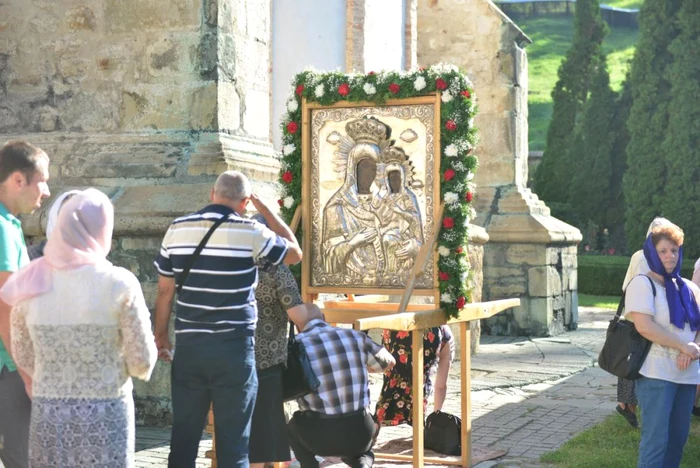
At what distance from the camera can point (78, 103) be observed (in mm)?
8125

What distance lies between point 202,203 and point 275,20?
496 cm

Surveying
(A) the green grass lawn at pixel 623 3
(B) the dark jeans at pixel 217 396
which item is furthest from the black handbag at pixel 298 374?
(A) the green grass lawn at pixel 623 3

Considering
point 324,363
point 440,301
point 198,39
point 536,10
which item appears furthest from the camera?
point 536,10

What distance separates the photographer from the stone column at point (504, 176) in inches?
547

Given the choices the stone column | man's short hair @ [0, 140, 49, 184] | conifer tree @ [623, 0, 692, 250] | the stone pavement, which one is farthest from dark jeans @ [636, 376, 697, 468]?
conifer tree @ [623, 0, 692, 250]

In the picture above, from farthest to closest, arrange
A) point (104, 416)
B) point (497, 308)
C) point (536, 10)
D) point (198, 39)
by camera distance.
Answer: point (536, 10), point (198, 39), point (497, 308), point (104, 416)

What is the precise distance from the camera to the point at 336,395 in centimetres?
548

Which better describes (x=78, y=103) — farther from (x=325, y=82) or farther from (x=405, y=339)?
(x=405, y=339)

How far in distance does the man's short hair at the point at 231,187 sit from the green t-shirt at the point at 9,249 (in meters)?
1.00

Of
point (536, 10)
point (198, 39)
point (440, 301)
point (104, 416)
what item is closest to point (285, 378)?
point (440, 301)

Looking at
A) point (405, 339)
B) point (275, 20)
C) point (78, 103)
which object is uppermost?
point (275, 20)

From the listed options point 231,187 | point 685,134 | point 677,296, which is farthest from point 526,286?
point 685,134

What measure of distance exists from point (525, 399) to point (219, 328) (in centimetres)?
482

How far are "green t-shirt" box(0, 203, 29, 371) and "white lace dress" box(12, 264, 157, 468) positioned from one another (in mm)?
386
